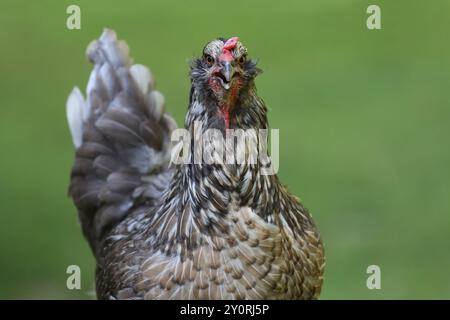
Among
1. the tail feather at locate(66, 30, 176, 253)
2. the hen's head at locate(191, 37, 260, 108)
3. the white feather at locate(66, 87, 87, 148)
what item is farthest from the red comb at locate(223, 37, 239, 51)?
the white feather at locate(66, 87, 87, 148)

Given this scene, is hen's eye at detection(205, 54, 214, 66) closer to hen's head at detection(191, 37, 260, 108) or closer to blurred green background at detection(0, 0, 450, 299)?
hen's head at detection(191, 37, 260, 108)

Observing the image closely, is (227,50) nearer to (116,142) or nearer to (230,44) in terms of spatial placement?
(230,44)

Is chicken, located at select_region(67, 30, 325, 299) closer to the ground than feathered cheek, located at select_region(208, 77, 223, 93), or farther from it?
closer to the ground

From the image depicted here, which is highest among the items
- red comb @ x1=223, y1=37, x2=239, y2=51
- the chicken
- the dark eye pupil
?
red comb @ x1=223, y1=37, x2=239, y2=51

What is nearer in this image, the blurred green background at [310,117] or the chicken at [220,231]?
the chicken at [220,231]

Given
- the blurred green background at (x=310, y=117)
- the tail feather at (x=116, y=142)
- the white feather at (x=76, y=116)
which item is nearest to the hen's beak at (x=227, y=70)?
the tail feather at (x=116, y=142)

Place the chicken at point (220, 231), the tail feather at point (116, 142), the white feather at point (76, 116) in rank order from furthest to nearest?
the white feather at point (76, 116) < the tail feather at point (116, 142) < the chicken at point (220, 231)

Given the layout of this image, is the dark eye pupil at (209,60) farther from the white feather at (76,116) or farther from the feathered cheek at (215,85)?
the white feather at (76,116)

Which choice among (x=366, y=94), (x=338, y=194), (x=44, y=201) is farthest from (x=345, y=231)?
(x=44, y=201)
